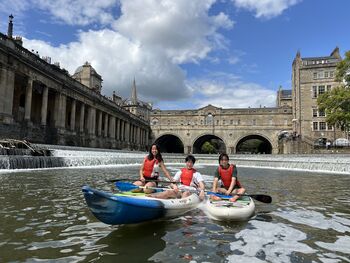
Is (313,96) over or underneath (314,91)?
underneath

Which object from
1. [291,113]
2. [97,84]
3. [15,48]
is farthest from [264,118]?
[15,48]

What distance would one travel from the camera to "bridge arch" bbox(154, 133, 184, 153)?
74.4 m

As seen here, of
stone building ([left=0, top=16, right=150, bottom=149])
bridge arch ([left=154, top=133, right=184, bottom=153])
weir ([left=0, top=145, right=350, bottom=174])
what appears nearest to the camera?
weir ([left=0, top=145, right=350, bottom=174])

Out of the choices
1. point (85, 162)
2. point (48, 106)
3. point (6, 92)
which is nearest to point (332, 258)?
Result: point (85, 162)

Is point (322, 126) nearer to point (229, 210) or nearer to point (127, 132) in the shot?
point (127, 132)

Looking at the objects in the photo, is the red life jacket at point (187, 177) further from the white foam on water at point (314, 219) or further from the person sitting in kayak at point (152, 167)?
the white foam on water at point (314, 219)

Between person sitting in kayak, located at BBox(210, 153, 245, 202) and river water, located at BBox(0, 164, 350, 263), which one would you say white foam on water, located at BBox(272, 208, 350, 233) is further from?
person sitting in kayak, located at BBox(210, 153, 245, 202)

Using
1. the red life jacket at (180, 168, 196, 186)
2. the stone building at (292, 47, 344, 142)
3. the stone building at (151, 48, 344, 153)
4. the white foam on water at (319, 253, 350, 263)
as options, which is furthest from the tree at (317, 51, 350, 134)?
the white foam on water at (319, 253, 350, 263)

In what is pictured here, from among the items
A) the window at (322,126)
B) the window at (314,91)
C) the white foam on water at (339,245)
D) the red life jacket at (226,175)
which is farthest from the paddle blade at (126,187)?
the window at (314,91)

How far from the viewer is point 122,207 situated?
181 inches

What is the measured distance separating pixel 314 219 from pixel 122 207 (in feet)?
12.6

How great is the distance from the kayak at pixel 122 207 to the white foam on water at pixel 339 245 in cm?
248

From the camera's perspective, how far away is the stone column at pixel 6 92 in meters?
24.3

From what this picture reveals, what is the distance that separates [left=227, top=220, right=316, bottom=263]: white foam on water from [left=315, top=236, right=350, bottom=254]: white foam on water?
270 mm
